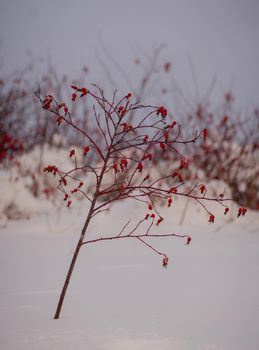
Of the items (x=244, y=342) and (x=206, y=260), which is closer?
(x=244, y=342)

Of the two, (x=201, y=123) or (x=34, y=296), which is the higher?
(x=201, y=123)

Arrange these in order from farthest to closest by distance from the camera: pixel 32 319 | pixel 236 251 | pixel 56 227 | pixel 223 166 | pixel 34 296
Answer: pixel 223 166
pixel 56 227
pixel 236 251
pixel 34 296
pixel 32 319

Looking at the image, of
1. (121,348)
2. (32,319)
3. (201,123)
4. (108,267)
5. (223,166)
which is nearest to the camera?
(121,348)

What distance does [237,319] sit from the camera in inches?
69.5

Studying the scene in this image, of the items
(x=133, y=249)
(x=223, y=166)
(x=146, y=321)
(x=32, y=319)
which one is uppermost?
(x=223, y=166)

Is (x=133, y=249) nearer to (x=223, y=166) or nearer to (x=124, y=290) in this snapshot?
(x=124, y=290)

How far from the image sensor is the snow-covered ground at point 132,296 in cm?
159

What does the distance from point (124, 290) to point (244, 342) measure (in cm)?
99

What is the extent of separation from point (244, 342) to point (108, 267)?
1629 mm

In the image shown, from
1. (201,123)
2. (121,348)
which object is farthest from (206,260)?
(201,123)

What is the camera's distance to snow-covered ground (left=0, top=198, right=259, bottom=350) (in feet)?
5.23

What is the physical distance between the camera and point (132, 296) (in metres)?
2.19

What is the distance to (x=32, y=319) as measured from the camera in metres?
1.88

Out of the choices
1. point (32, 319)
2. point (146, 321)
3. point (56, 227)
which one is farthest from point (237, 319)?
point (56, 227)
